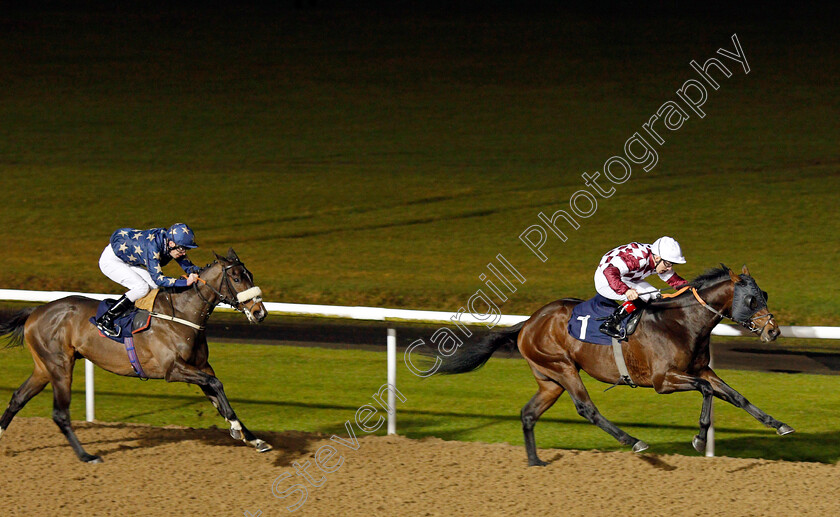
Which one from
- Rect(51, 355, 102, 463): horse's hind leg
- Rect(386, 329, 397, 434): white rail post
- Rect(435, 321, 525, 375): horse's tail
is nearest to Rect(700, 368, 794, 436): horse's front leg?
Rect(435, 321, 525, 375): horse's tail

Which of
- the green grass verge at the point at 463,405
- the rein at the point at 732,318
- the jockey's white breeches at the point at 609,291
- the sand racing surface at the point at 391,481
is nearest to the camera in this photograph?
the sand racing surface at the point at 391,481

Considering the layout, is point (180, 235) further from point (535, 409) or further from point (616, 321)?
point (616, 321)

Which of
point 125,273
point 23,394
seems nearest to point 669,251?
point 125,273

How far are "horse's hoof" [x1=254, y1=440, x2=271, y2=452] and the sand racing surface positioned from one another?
0.18ft

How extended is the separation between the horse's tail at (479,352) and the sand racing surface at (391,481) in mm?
448

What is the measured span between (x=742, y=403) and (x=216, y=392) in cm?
276

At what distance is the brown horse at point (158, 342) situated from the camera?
6.03 meters

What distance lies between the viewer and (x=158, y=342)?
20.2 feet

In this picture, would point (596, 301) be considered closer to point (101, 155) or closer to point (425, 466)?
point (425, 466)

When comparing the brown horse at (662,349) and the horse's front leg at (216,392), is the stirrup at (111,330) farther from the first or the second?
the brown horse at (662,349)

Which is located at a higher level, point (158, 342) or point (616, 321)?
point (616, 321)

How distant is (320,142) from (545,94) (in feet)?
17.4

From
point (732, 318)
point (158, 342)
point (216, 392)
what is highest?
point (732, 318)

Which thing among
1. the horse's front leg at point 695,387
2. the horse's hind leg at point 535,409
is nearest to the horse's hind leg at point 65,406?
the horse's hind leg at point 535,409
